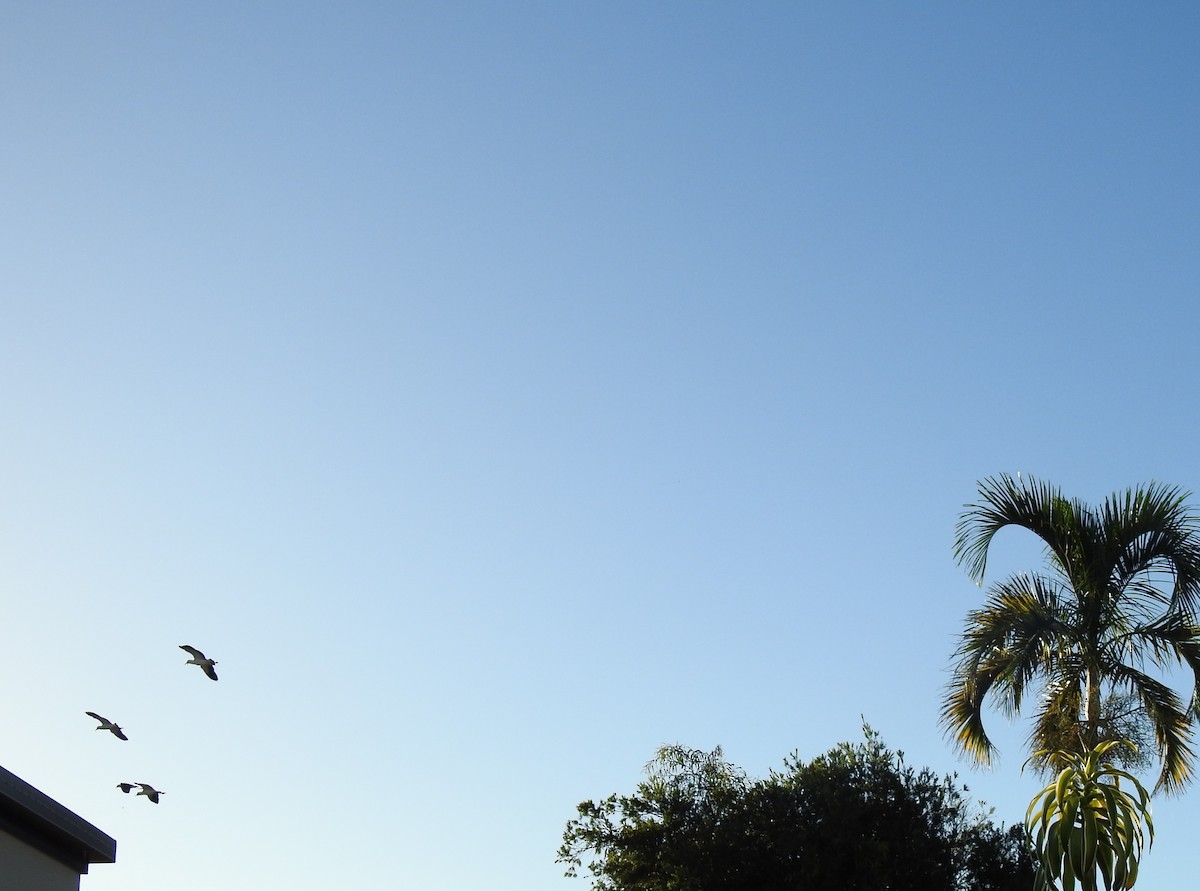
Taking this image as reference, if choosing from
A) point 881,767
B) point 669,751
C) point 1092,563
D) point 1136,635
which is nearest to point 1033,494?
point 1092,563

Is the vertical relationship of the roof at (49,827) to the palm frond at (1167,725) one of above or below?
below

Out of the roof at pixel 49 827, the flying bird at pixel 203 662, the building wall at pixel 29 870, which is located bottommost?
A: the building wall at pixel 29 870

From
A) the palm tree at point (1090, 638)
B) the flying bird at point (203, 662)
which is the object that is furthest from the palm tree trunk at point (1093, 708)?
the flying bird at point (203, 662)

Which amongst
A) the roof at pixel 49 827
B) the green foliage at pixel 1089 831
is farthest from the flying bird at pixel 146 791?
the green foliage at pixel 1089 831

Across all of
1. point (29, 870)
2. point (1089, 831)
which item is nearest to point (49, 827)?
point (29, 870)

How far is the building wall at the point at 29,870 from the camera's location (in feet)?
36.7

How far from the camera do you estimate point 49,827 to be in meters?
11.8

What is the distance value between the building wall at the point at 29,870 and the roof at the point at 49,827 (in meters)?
0.06

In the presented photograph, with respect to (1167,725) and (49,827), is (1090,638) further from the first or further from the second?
(49,827)

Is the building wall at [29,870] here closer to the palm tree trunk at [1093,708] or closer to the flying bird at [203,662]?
the flying bird at [203,662]

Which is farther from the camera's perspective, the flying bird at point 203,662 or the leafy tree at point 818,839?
the leafy tree at point 818,839

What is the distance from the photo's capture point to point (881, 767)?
23594mm

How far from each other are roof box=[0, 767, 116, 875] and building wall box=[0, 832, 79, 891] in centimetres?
6

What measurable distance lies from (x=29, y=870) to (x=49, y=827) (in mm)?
408
